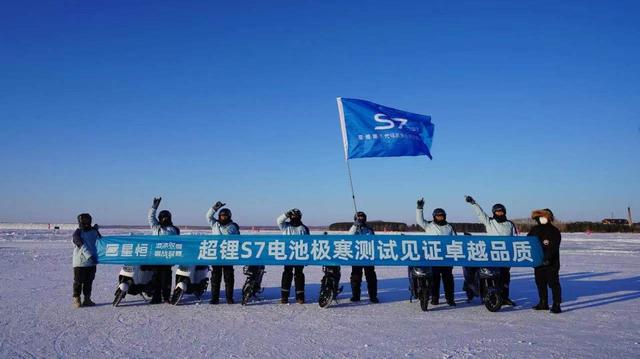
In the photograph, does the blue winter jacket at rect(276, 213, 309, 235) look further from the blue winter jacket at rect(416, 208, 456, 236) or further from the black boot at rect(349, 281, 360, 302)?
the blue winter jacket at rect(416, 208, 456, 236)

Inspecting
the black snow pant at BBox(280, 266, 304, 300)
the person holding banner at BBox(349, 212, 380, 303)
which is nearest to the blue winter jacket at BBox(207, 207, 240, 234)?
the black snow pant at BBox(280, 266, 304, 300)

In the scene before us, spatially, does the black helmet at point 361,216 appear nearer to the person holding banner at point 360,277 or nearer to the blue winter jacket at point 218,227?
the person holding banner at point 360,277

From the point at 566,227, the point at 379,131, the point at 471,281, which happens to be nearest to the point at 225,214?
the point at 379,131

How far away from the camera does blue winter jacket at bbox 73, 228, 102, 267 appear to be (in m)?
8.62

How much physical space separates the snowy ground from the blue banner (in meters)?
0.93

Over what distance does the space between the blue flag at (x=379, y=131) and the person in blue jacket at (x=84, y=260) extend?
589cm

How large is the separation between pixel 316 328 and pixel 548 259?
4755 millimetres

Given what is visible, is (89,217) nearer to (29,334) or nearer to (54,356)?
(29,334)

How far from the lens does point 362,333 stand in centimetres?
655

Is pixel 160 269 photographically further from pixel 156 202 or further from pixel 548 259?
pixel 548 259

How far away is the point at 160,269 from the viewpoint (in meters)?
9.19

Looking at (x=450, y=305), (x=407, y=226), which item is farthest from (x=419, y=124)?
(x=407, y=226)

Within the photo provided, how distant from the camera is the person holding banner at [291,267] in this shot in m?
9.02

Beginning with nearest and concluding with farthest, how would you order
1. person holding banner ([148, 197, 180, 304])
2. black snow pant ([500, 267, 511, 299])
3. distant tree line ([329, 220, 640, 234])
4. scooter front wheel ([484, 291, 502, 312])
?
scooter front wheel ([484, 291, 502, 312]), black snow pant ([500, 267, 511, 299]), person holding banner ([148, 197, 180, 304]), distant tree line ([329, 220, 640, 234])
